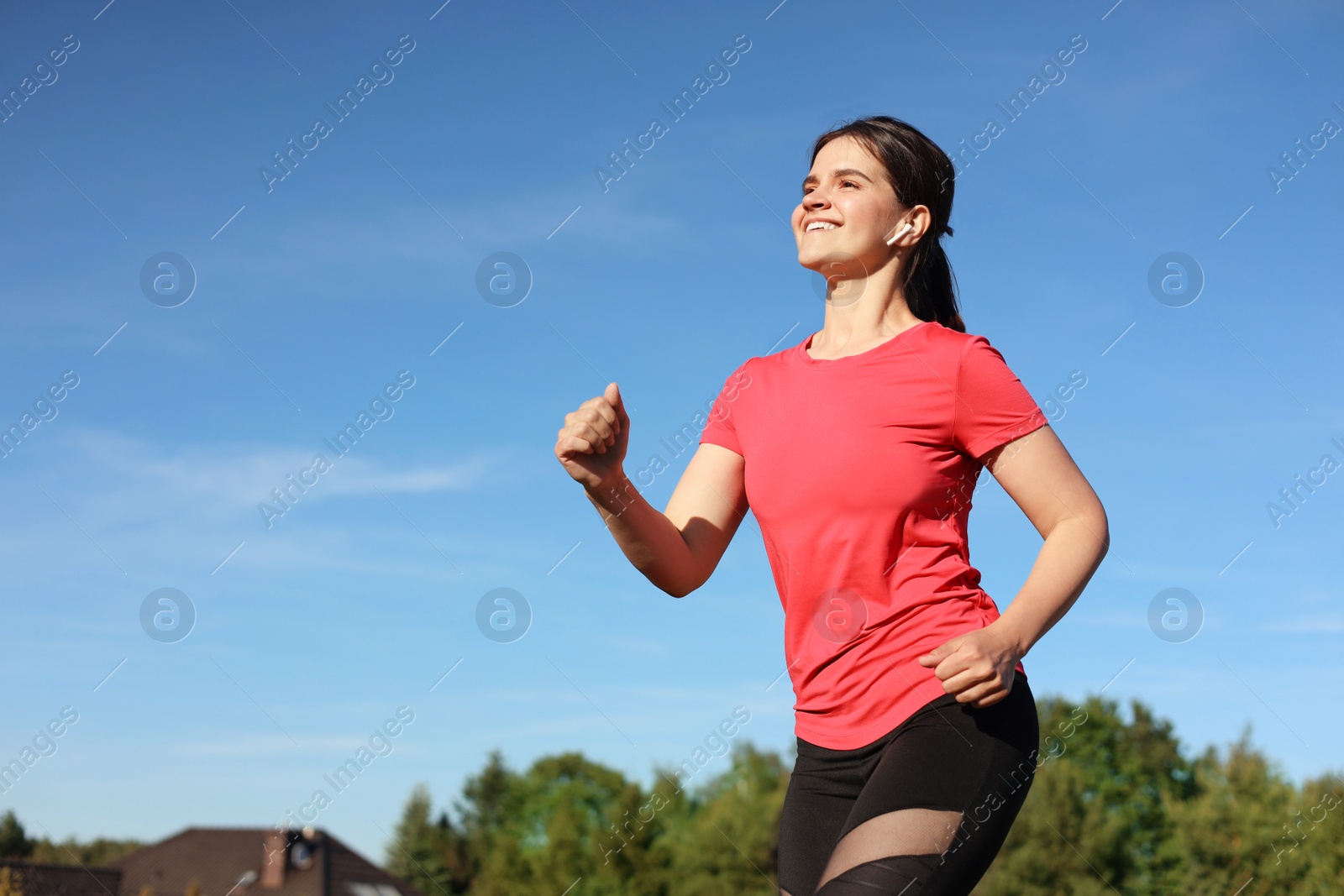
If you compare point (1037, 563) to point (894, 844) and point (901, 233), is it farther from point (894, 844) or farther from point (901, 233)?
point (901, 233)

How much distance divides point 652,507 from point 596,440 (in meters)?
0.39

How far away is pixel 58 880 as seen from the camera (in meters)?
44.2

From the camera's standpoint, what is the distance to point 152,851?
5812 cm

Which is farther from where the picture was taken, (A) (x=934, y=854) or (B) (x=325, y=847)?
Answer: (B) (x=325, y=847)

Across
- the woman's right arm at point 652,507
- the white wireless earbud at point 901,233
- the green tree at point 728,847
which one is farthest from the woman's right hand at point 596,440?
the green tree at point 728,847

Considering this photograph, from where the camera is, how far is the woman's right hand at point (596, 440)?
286cm

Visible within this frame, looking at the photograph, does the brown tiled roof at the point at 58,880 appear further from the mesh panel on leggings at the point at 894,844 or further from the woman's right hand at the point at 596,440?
the mesh panel on leggings at the point at 894,844

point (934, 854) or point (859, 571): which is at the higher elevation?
point (859, 571)

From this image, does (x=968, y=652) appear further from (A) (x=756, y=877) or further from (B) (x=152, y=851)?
→ (B) (x=152, y=851)

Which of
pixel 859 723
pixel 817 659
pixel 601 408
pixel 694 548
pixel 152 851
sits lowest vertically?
pixel 859 723

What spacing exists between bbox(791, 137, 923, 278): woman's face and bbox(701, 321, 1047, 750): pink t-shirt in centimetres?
37

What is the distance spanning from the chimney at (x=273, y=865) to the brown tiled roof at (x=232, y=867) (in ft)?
0.75

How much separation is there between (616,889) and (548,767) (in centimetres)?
1918

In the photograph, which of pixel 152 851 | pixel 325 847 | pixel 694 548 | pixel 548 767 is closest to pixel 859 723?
pixel 694 548
